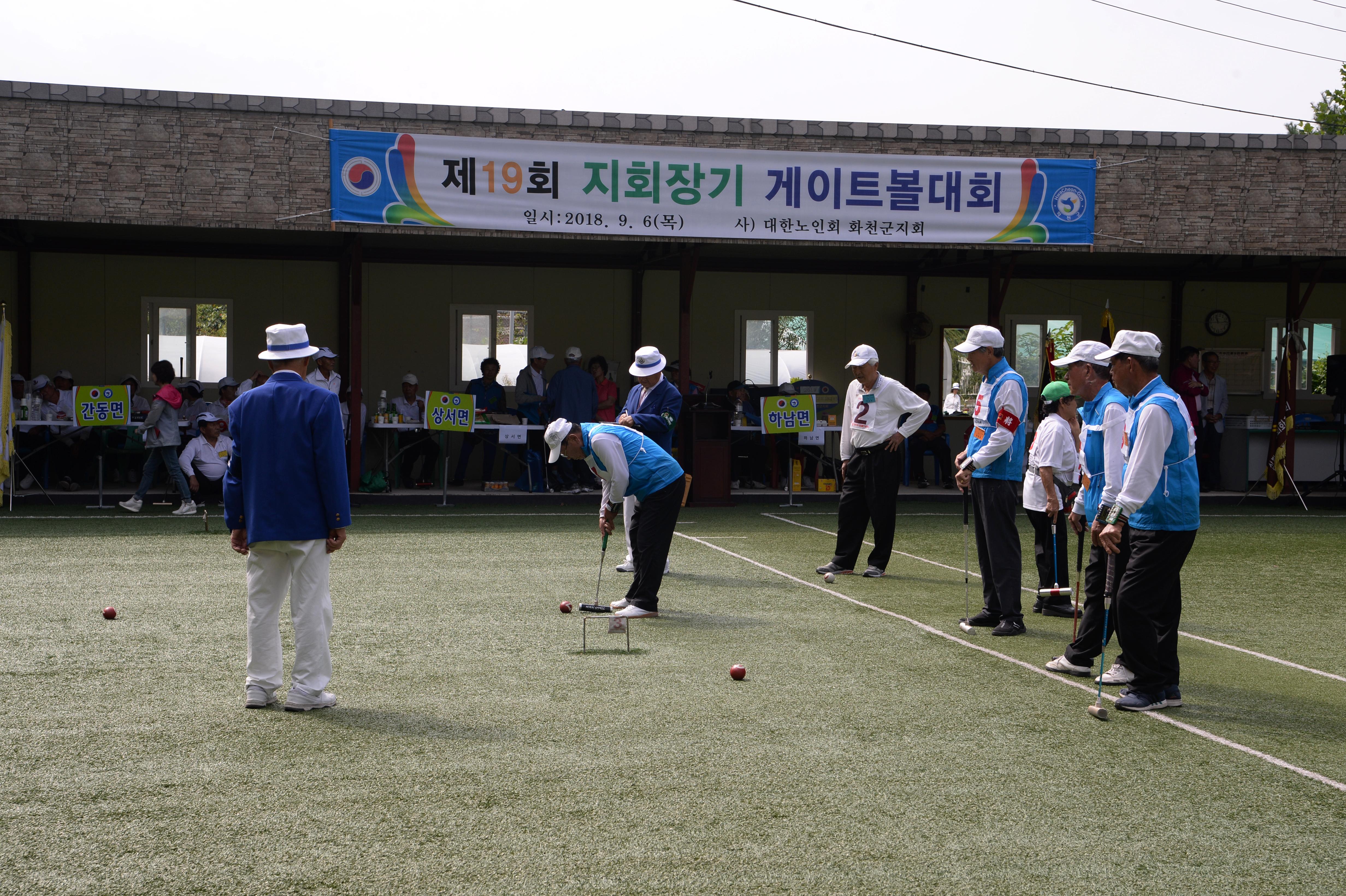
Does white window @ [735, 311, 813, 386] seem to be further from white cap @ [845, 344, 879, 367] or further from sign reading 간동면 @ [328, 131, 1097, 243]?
white cap @ [845, 344, 879, 367]

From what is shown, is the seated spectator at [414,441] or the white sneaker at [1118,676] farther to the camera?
the seated spectator at [414,441]

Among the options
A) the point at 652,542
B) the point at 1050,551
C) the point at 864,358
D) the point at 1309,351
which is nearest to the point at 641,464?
the point at 652,542

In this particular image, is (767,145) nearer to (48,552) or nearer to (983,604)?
(983,604)

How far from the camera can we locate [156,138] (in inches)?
509

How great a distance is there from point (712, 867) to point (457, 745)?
152 centimetres

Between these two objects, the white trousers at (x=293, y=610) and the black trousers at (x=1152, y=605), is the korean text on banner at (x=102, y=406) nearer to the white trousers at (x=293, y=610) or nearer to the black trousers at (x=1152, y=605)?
the white trousers at (x=293, y=610)

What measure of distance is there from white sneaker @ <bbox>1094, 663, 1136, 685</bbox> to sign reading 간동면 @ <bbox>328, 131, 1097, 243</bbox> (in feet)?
29.9

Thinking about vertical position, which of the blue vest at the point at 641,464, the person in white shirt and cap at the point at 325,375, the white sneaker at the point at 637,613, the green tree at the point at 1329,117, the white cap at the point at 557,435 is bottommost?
the white sneaker at the point at 637,613

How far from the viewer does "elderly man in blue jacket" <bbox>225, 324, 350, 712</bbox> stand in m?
5.13

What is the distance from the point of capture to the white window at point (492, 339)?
17.7m

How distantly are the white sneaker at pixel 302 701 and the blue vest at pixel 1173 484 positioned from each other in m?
3.65

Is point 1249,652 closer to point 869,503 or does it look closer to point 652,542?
point 869,503

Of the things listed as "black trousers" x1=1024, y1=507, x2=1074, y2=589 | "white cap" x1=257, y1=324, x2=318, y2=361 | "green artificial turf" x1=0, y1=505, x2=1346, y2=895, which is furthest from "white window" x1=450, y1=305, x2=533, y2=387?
"white cap" x1=257, y1=324, x2=318, y2=361

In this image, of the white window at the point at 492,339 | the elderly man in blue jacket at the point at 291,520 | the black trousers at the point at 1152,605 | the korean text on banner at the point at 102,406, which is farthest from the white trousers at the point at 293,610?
the white window at the point at 492,339
